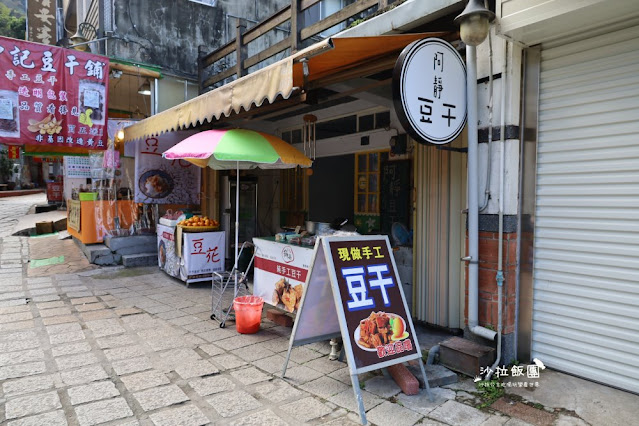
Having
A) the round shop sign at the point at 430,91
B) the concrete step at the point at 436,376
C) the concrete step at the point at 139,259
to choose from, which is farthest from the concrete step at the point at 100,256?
the round shop sign at the point at 430,91

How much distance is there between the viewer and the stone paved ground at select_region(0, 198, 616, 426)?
3125 mm

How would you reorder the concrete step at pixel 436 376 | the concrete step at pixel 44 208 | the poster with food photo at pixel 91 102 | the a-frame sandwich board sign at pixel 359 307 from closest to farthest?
the a-frame sandwich board sign at pixel 359 307 < the concrete step at pixel 436 376 < the poster with food photo at pixel 91 102 < the concrete step at pixel 44 208

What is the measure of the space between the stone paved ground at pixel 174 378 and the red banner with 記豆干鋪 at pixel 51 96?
387 centimetres

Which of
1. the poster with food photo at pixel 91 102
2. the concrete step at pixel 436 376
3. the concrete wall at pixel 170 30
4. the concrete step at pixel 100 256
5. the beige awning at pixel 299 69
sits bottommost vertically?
the concrete step at pixel 436 376

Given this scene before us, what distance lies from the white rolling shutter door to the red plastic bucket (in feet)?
10.4

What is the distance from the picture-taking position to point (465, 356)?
12.3ft

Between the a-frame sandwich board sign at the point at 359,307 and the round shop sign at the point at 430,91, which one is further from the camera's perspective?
the round shop sign at the point at 430,91

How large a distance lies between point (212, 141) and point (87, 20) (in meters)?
11.1

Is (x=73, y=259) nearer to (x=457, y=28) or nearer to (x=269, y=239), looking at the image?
(x=269, y=239)

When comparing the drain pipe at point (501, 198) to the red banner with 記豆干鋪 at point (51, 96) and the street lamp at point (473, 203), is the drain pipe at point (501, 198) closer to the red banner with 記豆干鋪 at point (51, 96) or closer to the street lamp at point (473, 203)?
the street lamp at point (473, 203)

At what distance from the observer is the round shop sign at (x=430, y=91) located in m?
3.42

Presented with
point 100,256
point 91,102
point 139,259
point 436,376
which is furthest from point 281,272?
point 91,102

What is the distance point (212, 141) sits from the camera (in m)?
5.33

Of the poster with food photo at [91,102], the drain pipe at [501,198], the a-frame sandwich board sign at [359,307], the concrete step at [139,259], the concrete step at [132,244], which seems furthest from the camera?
the concrete step at [132,244]
